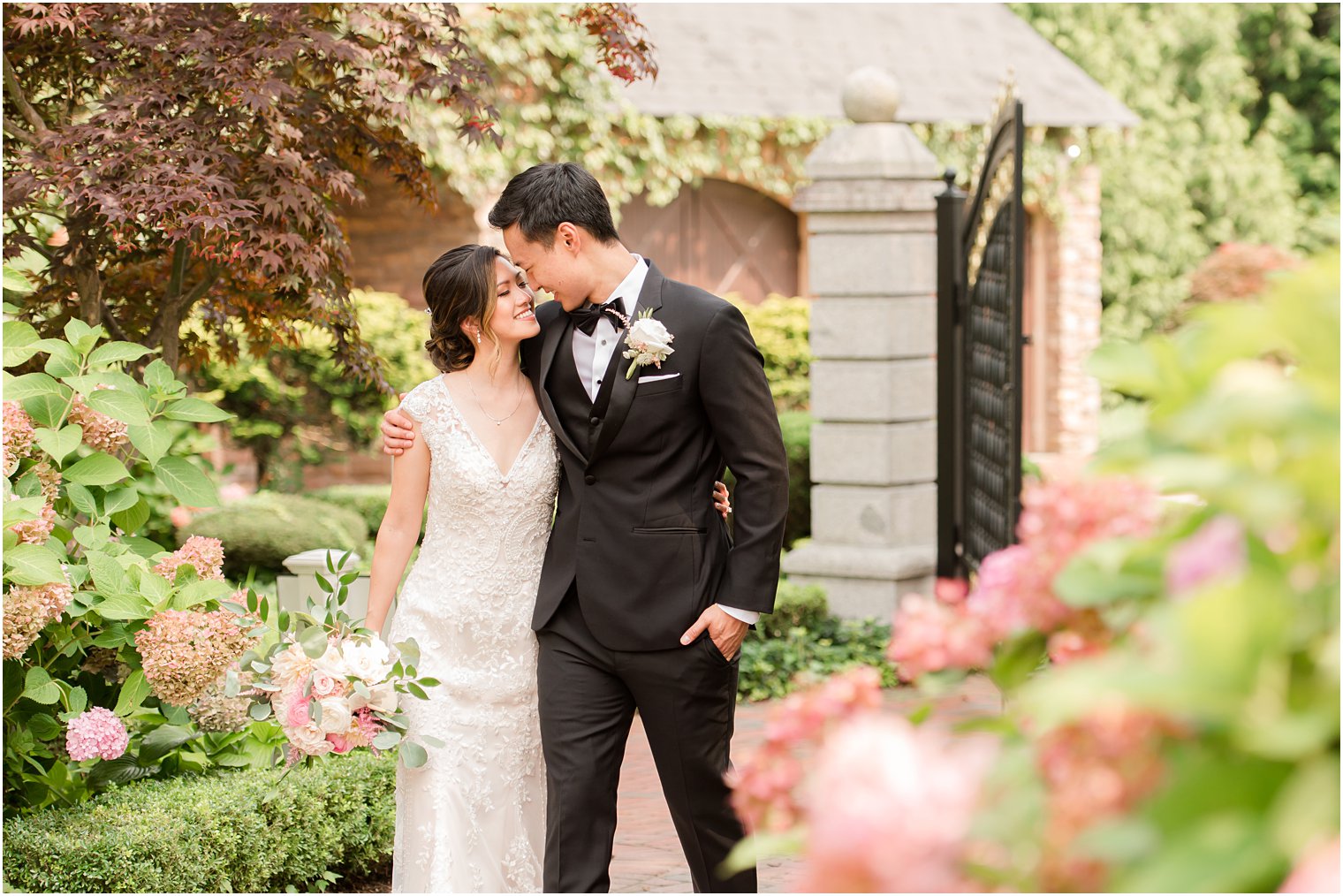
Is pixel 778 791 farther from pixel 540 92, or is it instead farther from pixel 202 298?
pixel 540 92

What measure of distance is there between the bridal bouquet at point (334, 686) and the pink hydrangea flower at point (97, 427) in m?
0.87

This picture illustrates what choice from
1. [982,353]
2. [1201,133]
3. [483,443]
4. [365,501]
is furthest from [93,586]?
[1201,133]

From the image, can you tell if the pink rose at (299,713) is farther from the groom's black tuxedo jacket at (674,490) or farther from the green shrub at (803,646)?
the green shrub at (803,646)

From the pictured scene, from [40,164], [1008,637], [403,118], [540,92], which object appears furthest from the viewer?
[540,92]

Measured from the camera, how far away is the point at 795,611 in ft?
24.1

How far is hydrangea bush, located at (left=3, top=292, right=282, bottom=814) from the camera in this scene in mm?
3502

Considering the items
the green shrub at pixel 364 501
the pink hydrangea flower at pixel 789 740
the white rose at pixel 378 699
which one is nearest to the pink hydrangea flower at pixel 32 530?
the white rose at pixel 378 699

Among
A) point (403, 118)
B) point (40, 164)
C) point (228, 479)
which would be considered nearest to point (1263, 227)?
point (228, 479)

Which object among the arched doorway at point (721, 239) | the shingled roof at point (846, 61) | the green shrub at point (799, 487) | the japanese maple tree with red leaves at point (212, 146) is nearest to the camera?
the japanese maple tree with red leaves at point (212, 146)

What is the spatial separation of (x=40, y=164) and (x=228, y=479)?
20.6 feet

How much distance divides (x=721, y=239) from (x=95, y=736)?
11.4 m

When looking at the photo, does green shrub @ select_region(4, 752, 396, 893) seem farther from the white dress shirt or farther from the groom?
the white dress shirt

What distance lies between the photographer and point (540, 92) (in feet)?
39.7

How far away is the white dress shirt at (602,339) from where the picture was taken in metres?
3.45
